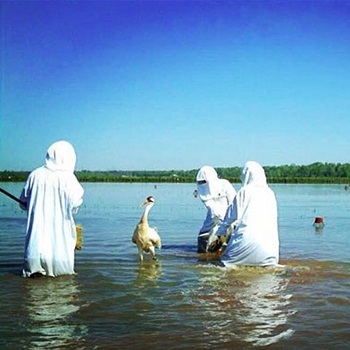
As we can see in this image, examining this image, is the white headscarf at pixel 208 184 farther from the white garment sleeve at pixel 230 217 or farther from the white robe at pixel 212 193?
the white garment sleeve at pixel 230 217

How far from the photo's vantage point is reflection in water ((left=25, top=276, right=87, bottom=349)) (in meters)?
5.73

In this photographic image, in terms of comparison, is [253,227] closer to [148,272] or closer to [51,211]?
[148,272]

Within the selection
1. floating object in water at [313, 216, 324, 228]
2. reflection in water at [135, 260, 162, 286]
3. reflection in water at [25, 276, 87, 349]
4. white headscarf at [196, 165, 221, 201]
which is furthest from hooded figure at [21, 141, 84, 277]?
floating object in water at [313, 216, 324, 228]

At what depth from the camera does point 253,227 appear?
984cm

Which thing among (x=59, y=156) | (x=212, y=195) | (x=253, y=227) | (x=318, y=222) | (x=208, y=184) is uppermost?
(x=59, y=156)

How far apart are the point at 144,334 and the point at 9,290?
2.61m

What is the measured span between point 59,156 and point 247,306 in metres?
3.36

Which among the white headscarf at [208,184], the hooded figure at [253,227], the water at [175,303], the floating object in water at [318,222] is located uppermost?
the white headscarf at [208,184]

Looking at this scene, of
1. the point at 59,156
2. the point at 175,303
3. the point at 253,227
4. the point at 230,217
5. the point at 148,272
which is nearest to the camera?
the point at 175,303

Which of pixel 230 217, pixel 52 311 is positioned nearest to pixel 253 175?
pixel 230 217

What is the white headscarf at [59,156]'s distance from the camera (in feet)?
28.4

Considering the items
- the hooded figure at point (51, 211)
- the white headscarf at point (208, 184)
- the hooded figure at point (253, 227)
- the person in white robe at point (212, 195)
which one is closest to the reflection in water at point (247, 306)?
the hooded figure at point (253, 227)

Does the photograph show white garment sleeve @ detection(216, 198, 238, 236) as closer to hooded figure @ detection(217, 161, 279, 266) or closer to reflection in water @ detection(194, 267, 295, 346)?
hooded figure @ detection(217, 161, 279, 266)

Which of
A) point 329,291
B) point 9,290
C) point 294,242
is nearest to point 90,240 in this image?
point 294,242
